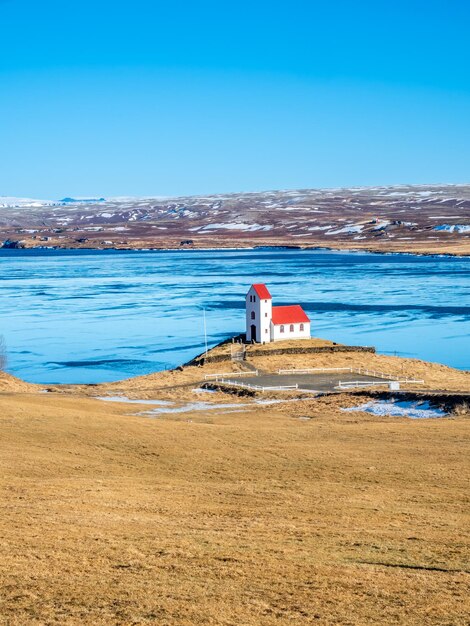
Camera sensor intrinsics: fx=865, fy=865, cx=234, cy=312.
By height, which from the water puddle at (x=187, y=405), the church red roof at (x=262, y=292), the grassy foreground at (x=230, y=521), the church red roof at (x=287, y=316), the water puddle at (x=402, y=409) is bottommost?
the water puddle at (x=187, y=405)

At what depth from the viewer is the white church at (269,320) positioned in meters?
49.7

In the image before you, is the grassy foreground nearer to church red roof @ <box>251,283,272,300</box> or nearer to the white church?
church red roof @ <box>251,283,272,300</box>

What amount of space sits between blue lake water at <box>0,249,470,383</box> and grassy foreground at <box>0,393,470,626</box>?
24639 millimetres

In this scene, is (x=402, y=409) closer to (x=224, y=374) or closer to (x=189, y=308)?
(x=224, y=374)

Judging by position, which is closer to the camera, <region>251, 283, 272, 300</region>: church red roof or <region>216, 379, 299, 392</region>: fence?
<region>216, 379, 299, 392</region>: fence

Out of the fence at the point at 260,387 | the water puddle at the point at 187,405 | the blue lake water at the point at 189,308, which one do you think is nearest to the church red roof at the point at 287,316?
the blue lake water at the point at 189,308

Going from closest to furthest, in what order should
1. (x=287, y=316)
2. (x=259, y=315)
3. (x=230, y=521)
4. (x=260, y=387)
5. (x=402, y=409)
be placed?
(x=230, y=521) → (x=402, y=409) → (x=260, y=387) → (x=259, y=315) → (x=287, y=316)

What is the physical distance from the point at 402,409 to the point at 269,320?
16996 millimetres

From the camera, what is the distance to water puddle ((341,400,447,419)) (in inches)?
1303

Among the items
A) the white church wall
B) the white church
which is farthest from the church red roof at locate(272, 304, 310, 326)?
the white church wall

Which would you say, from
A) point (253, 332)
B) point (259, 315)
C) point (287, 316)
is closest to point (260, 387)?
point (259, 315)

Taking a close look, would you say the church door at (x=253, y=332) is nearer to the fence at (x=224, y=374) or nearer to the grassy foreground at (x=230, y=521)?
the fence at (x=224, y=374)

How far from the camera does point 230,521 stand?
1692cm

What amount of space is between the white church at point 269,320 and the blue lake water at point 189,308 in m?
6.15
